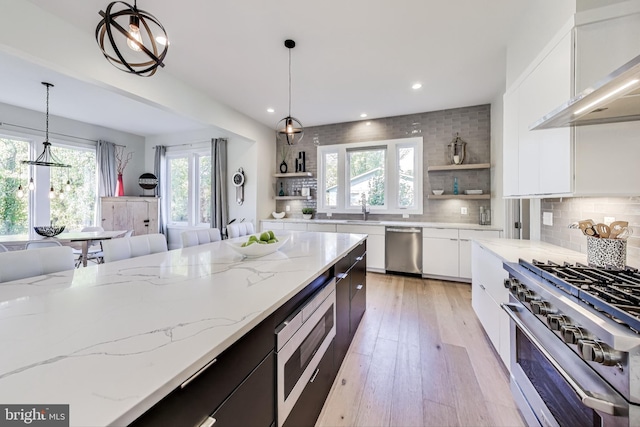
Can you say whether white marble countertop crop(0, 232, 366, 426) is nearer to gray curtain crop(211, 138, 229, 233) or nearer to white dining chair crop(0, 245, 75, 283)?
white dining chair crop(0, 245, 75, 283)

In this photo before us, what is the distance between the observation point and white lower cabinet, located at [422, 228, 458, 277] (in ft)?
12.3

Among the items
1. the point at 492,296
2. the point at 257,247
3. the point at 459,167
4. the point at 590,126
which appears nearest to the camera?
the point at 590,126

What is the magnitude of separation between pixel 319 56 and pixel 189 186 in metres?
4.35

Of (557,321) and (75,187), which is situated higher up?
(75,187)

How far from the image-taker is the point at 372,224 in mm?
4309

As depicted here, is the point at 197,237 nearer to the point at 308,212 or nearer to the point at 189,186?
the point at 308,212

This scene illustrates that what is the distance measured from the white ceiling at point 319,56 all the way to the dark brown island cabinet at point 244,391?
2297 mm

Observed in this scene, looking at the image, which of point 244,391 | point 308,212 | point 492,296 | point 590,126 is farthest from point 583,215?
point 308,212

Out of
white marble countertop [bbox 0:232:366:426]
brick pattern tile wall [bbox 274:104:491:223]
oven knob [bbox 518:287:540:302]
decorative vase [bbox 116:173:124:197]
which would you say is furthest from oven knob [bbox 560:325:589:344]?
decorative vase [bbox 116:173:124:197]

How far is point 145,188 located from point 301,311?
5.79m

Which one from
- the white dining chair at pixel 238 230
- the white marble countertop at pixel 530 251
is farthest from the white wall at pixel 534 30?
the white dining chair at pixel 238 230

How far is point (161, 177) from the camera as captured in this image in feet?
19.2

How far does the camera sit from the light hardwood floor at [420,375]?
149 cm

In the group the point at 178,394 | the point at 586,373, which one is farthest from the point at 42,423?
the point at 586,373
